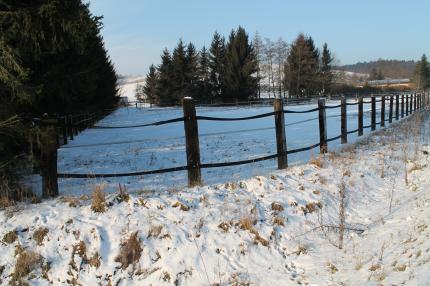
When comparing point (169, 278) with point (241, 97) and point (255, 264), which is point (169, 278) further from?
point (241, 97)

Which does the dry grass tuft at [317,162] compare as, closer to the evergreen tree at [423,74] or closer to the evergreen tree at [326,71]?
the evergreen tree at [326,71]

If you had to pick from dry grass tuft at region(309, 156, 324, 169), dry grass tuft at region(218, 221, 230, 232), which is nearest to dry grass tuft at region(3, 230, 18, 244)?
dry grass tuft at region(218, 221, 230, 232)

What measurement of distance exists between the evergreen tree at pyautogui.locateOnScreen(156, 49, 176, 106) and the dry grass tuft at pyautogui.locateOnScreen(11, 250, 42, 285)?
54886mm

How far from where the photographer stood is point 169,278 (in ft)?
14.0

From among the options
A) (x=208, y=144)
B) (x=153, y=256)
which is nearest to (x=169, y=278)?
(x=153, y=256)

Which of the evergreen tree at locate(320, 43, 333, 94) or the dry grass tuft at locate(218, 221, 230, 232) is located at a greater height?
the evergreen tree at locate(320, 43, 333, 94)

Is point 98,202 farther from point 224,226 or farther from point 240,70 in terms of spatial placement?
point 240,70

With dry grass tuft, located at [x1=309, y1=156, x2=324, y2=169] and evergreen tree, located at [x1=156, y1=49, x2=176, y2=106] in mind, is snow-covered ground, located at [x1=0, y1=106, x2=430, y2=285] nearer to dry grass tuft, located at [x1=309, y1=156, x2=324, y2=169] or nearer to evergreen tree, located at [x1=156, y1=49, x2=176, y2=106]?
dry grass tuft, located at [x1=309, y1=156, x2=324, y2=169]

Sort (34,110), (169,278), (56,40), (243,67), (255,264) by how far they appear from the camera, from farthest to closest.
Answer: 1. (243,67)
2. (34,110)
3. (56,40)
4. (255,264)
5. (169,278)

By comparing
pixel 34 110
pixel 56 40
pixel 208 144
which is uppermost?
pixel 56 40

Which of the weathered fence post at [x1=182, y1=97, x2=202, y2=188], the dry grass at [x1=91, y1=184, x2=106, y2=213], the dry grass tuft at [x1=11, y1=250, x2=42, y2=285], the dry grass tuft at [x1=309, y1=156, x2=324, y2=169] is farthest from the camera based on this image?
the dry grass tuft at [x1=309, y1=156, x2=324, y2=169]

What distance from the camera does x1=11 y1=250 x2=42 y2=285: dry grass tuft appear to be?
4180 millimetres

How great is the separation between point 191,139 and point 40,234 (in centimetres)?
258

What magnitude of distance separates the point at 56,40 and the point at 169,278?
414 cm
